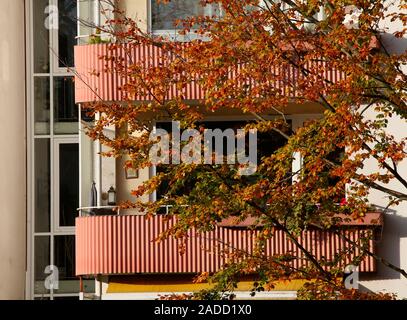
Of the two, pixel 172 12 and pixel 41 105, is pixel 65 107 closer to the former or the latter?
pixel 41 105

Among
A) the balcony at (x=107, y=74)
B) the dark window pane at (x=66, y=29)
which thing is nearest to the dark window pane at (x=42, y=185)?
the dark window pane at (x=66, y=29)

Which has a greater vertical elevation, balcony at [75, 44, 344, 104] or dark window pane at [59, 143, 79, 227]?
balcony at [75, 44, 344, 104]

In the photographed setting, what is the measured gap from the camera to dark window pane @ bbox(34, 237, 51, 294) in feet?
148

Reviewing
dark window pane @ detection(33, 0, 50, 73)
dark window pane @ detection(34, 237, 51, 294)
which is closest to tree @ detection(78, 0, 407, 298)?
dark window pane @ detection(34, 237, 51, 294)

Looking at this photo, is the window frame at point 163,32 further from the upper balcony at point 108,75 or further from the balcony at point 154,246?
the balcony at point 154,246

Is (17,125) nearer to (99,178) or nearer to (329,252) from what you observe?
(99,178)

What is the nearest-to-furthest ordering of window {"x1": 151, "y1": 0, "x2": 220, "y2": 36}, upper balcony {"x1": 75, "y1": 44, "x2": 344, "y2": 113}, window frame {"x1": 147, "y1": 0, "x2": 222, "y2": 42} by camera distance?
upper balcony {"x1": 75, "y1": 44, "x2": 344, "y2": 113} < window frame {"x1": 147, "y1": 0, "x2": 222, "y2": 42} < window {"x1": 151, "y1": 0, "x2": 220, "y2": 36}

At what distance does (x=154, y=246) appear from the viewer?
40094mm

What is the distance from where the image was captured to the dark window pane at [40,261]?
45.0m

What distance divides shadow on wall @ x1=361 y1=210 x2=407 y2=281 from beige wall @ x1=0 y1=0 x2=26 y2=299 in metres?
9.72

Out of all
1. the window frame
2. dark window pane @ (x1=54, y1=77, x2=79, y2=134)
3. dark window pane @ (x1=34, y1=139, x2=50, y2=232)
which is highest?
the window frame

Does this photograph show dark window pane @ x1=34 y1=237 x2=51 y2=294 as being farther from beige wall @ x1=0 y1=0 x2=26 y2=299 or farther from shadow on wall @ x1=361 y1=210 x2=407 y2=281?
shadow on wall @ x1=361 y1=210 x2=407 y2=281

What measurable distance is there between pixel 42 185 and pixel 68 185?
2.68 feet

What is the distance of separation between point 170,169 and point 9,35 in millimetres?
13802
